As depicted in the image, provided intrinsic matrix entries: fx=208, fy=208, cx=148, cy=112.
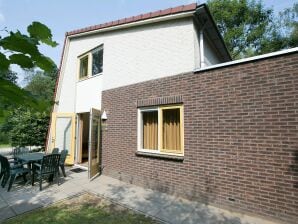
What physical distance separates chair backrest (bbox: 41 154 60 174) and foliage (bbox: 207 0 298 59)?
25.9m

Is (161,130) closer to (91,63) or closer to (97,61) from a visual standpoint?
(97,61)

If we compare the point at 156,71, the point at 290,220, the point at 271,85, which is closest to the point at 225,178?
the point at 290,220

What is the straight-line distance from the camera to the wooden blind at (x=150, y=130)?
702 centimetres

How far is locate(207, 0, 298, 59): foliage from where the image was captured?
25406mm

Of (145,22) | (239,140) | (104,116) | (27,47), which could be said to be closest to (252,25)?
(145,22)

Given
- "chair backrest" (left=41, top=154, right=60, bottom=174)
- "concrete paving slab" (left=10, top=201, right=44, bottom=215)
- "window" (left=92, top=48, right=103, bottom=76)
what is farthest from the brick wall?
"window" (left=92, top=48, right=103, bottom=76)

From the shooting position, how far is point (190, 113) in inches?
234

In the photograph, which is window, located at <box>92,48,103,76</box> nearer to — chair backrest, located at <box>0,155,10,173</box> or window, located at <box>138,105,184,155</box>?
window, located at <box>138,105,184,155</box>

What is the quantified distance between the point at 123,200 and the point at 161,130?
2.34 meters

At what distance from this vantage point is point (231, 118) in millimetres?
5207

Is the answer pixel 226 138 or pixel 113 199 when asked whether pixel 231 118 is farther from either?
pixel 113 199

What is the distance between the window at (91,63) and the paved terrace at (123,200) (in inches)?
196

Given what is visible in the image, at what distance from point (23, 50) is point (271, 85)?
16.5 feet

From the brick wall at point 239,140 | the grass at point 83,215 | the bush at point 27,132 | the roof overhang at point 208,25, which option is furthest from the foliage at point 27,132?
the roof overhang at point 208,25
